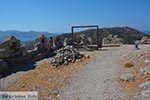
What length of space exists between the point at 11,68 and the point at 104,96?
40.8 ft

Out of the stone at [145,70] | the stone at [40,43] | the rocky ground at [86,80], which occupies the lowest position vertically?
the rocky ground at [86,80]

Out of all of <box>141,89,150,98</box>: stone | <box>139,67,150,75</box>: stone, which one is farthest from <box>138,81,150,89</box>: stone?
<box>139,67,150,75</box>: stone

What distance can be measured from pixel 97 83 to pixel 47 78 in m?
4.16

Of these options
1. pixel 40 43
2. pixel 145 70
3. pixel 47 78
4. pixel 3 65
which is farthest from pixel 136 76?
pixel 40 43

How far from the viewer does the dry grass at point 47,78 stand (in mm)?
17469

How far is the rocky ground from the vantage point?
15281mm

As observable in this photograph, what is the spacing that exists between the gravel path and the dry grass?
0.64 meters

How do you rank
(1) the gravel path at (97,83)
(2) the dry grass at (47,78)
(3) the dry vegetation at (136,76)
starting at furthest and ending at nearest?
(2) the dry grass at (47,78), (3) the dry vegetation at (136,76), (1) the gravel path at (97,83)

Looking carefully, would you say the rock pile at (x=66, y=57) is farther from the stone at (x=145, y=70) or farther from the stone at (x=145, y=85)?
the stone at (x=145, y=85)

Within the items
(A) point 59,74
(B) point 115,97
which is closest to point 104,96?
(B) point 115,97

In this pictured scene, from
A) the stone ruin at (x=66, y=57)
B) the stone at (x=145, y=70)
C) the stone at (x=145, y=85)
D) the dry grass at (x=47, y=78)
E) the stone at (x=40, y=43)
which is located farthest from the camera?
the stone at (x=40, y=43)

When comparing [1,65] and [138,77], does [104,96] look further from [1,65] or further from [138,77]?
[1,65]

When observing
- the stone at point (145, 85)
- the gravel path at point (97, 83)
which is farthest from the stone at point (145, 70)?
the stone at point (145, 85)

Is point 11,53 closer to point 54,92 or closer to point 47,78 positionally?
point 47,78
